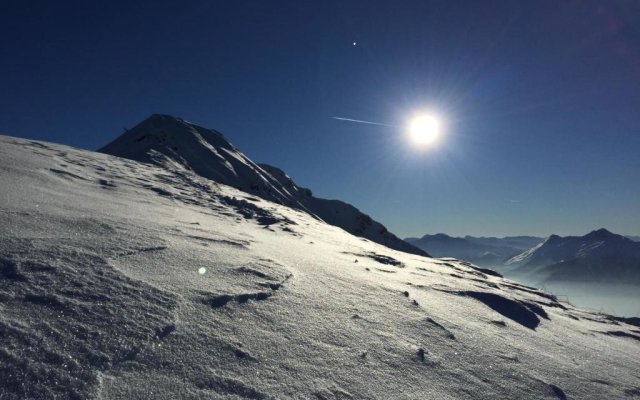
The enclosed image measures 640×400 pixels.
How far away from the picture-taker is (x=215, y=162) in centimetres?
2461

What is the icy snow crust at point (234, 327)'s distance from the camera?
1861 millimetres

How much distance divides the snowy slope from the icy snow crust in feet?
40.2

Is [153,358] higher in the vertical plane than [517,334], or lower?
lower

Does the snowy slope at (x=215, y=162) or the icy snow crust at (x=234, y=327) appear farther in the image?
the snowy slope at (x=215, y=162)

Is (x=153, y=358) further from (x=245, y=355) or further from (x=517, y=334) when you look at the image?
(x=517, y=334)

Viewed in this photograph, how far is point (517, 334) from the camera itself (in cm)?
397

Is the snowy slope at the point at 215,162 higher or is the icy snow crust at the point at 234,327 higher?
the snowy slope at the point at 215,162

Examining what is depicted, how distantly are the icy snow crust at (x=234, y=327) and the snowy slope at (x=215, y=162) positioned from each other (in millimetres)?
12263

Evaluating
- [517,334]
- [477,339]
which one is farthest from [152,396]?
[517,334]

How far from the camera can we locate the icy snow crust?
186 cm

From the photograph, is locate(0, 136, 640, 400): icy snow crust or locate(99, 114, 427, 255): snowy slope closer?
locate(0, 136, 640, 400): icy snow crust

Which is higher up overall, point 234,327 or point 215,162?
point 215,162

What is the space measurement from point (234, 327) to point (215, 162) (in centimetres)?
2347

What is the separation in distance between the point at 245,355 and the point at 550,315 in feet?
18.1
